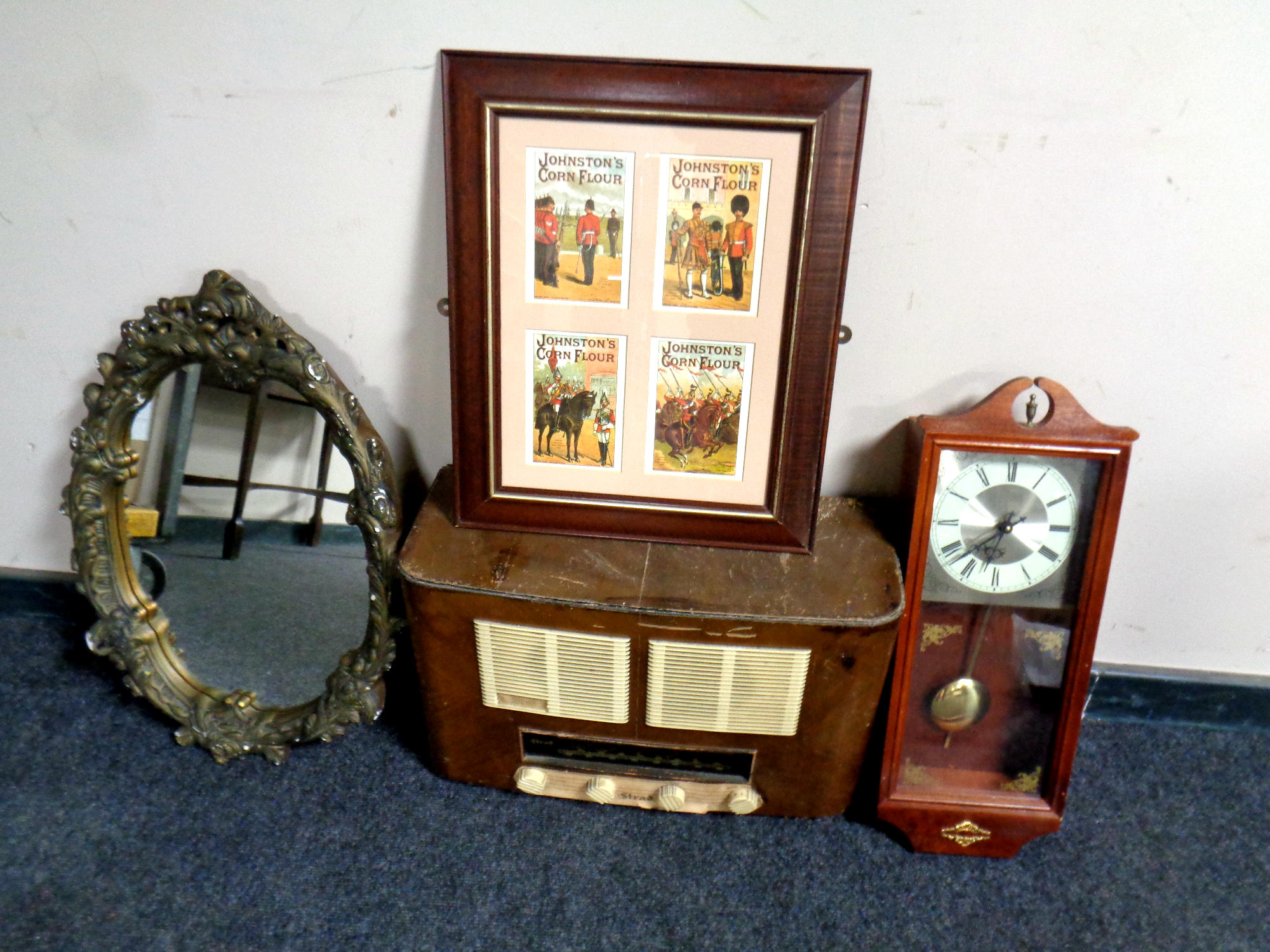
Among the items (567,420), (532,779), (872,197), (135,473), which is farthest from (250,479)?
(872,197)

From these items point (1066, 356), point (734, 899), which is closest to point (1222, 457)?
point (1066, 356)

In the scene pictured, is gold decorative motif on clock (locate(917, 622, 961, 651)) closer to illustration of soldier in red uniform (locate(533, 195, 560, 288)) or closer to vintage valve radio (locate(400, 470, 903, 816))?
vintage valve radio (locate(400, 470, 903, 816))

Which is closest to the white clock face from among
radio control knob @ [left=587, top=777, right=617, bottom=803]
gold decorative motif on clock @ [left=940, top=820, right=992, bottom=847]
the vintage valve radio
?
the vintage valve radio

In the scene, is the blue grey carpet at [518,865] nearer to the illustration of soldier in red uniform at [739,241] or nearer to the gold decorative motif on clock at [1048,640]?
the gold decorative motif on clock at [1048,640]

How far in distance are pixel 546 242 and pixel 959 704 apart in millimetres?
921

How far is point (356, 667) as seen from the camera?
1.47 m

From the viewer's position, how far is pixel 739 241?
1198mm

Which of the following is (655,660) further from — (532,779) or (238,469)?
(238,469)

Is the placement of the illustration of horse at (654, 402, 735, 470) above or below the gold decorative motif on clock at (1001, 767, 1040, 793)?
above

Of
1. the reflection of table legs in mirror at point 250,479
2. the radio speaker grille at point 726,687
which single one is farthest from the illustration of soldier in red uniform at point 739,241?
the reflection of table legs in mirror at point 250,479

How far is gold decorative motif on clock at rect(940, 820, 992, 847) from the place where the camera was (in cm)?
140

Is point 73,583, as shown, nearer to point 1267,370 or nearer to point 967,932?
point 967,932

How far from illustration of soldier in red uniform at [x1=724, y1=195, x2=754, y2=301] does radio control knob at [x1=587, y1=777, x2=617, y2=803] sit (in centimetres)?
75

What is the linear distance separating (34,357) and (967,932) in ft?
5.56
